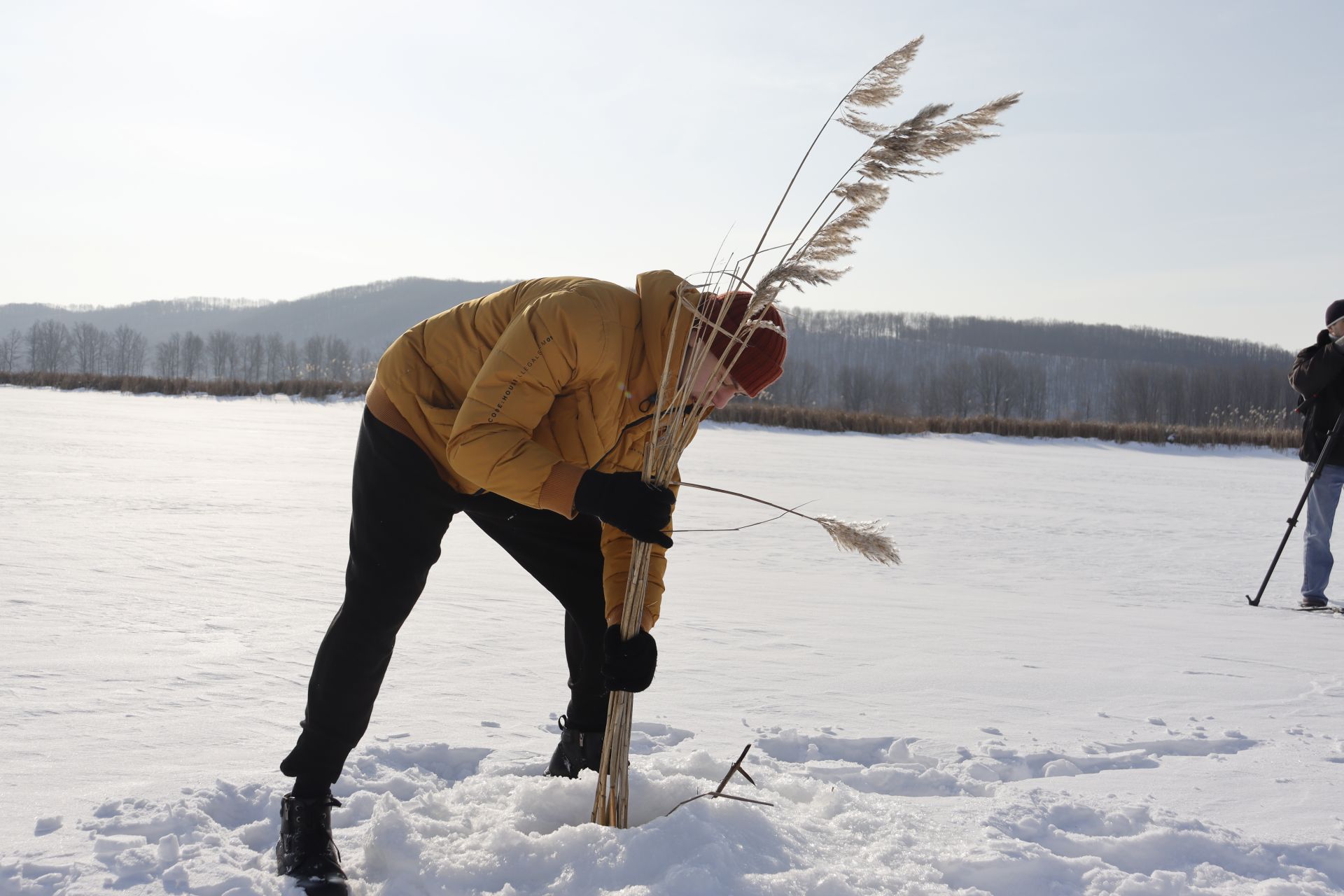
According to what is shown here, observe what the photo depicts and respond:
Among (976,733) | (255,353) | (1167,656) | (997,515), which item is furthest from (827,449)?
(255,353)

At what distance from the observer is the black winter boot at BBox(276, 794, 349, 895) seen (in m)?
1.91

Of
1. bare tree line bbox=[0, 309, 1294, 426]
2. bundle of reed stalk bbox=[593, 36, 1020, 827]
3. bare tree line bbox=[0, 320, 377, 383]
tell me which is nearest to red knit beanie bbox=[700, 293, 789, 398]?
bundle of reed stalk bbox=[593, 36, 1020, 827]

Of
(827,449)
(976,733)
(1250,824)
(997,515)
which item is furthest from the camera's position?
(827,449)

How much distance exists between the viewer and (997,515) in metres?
10.2

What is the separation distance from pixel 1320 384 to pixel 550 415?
5.86 metres

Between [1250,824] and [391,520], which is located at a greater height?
[391,520]

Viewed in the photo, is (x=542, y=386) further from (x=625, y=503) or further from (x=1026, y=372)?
(x=1026, y=372)

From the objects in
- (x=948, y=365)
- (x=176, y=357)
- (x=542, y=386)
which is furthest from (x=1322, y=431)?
(x=176, y=357)

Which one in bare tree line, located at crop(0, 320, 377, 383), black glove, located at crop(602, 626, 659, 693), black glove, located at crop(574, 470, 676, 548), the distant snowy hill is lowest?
black glove, located at crop(602, 626, 659, 693)

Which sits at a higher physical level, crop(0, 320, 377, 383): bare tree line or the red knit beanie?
crop(0, 320, 377, 383): bare tree line

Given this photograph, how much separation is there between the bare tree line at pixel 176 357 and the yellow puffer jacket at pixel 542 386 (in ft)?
246

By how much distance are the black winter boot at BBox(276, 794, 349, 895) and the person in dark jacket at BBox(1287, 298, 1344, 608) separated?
6003mm

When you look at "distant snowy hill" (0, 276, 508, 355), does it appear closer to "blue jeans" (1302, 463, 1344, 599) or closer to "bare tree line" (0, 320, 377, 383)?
"bare tree line" (0, 320, 377, 383)

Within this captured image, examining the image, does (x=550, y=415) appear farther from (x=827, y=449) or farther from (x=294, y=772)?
(x=827, y=449)
